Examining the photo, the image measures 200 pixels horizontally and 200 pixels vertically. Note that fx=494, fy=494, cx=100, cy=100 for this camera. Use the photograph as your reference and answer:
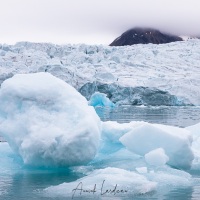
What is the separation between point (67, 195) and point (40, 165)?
75.8 inches

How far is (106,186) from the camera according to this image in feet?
20.2

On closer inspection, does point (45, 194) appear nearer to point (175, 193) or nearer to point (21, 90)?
point (175, 193)

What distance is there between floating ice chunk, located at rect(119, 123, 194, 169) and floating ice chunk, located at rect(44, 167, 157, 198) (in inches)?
60.8

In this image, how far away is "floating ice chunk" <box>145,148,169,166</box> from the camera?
24.5ft

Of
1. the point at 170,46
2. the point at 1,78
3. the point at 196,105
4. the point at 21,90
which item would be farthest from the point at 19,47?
the point at 21,90

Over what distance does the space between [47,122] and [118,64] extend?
43813 mm

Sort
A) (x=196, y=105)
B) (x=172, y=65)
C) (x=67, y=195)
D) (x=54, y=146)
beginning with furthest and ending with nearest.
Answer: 1. (x=172, y=65)
2. (x=196, y=105)
3. (x=54, y=146)
4. (x=67, y=195)

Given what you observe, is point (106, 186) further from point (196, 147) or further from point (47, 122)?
point (196, 147)

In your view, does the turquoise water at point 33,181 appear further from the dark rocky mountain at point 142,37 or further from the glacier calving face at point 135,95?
the dark rocky mountain at point 142,37

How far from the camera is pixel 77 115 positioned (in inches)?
318

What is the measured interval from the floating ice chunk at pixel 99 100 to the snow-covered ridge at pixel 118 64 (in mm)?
4410

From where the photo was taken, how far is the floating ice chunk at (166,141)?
7.83 metres

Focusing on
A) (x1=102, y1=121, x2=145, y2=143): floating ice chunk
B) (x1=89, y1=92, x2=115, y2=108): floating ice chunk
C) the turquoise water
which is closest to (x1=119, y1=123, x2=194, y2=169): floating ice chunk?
the turquoise water

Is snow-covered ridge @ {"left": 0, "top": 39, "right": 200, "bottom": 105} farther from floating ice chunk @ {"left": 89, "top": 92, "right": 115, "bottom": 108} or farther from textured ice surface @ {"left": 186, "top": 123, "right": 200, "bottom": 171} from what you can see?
textured ice surface @ {"left": 186, "top": 123, "right": 200, "bottom": 171}
